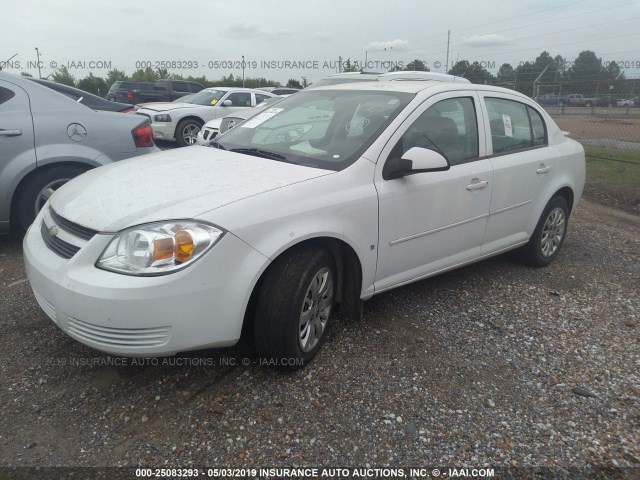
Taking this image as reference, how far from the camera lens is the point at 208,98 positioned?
12.7 m

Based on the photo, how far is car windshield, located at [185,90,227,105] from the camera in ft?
40.8

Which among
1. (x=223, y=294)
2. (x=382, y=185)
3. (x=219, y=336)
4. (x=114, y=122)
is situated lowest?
(x=219, y=336)

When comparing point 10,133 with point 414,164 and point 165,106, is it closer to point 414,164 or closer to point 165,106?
point 414,164

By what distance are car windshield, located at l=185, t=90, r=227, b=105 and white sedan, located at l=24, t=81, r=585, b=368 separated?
8.88 metres

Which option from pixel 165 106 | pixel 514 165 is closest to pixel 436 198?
pixel 514 165

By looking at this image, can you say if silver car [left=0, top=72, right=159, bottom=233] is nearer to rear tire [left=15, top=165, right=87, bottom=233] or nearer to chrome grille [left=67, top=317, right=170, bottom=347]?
rear tire [left=15, top=165, right=87, bottom=233]

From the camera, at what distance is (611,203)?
7.70m

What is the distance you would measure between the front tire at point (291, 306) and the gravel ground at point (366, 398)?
159mm

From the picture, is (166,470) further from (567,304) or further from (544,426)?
(567,304)

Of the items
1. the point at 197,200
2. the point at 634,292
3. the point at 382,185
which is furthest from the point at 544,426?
the point at 634,292

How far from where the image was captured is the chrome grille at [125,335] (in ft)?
7.64

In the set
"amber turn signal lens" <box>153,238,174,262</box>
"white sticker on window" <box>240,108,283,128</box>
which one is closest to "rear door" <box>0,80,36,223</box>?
"white sticker on window" <box>240,108,283,128</box>

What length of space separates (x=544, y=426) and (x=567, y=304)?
1.69 meters

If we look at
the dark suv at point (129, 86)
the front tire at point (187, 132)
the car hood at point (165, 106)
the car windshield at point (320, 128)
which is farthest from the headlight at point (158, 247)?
the dark suv at point (129, 86)
